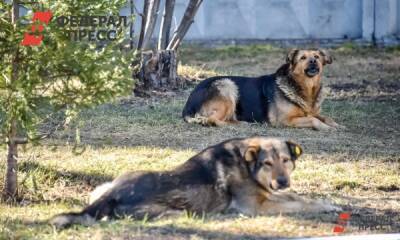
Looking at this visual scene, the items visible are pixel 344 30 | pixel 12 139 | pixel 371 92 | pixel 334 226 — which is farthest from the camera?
pixel 344 30

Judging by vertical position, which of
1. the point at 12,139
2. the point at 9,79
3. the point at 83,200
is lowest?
the point at 83,200

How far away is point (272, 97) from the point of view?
11727mm

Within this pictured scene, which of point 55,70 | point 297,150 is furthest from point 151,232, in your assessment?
point 55,70

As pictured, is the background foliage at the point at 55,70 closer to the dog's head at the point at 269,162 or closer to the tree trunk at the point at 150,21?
the dog's head at the point at 269,162

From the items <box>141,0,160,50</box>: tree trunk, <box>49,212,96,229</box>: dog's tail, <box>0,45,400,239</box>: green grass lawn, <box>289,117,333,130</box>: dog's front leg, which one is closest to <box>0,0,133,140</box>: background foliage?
<box>0,45,400,239</box>: green grass lawn

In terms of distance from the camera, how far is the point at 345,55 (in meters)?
17.6

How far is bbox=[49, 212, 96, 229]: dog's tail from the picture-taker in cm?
632

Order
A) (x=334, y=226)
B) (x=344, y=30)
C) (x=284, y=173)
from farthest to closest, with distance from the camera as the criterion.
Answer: (x=344, y=30) < (x=284, y=173) < (x=334, y=226)

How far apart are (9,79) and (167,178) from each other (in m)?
1.64

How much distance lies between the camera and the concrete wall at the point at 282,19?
63.1ft

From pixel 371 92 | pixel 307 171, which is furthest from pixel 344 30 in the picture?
pixel 307 171

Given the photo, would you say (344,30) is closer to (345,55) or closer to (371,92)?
(345,55)

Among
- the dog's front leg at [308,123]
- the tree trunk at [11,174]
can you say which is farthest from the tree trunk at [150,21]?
the tree trunk at [11,174]

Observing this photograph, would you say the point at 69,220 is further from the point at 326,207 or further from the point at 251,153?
the point at 326,207
